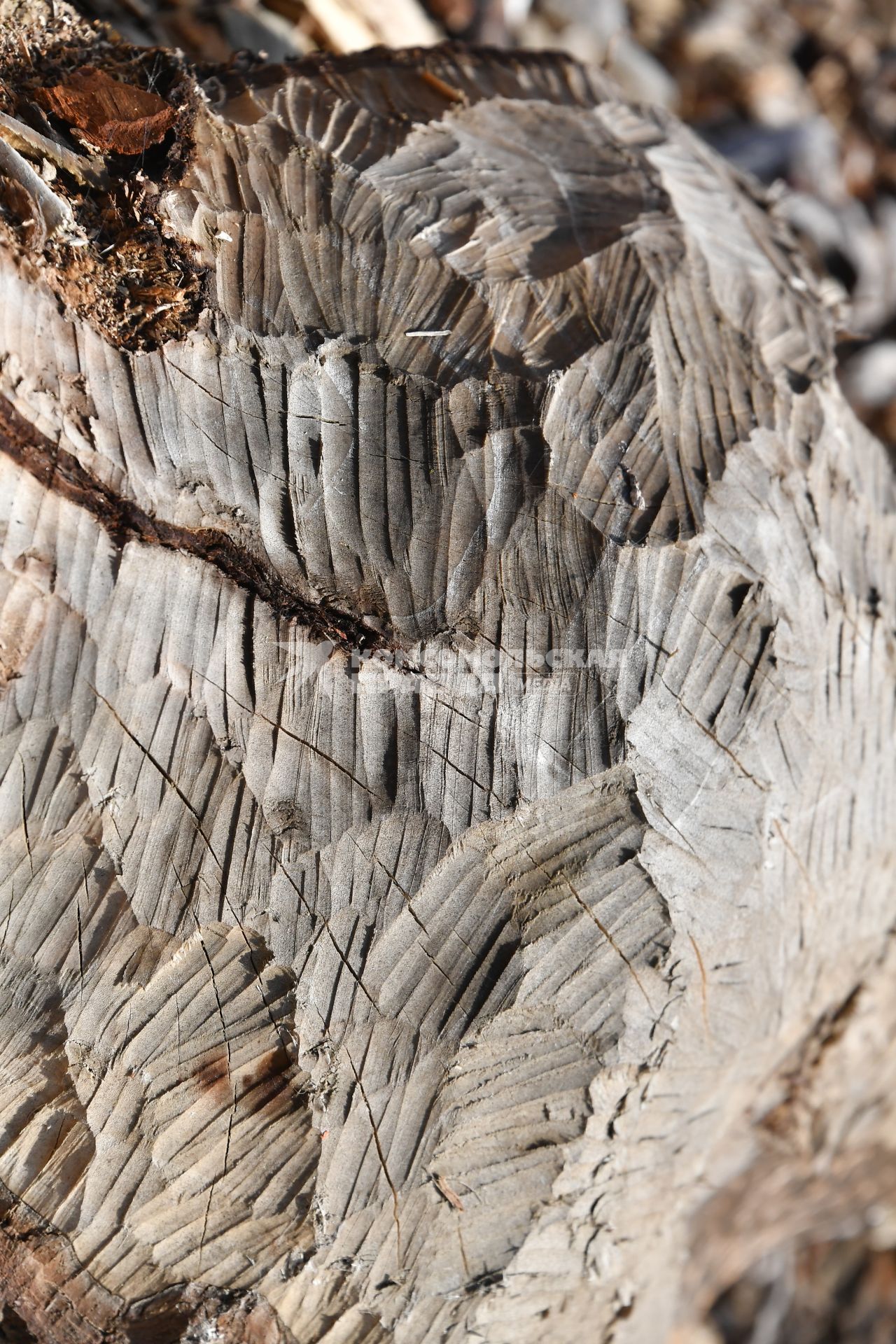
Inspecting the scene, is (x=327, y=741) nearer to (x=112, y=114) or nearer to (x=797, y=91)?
(x=112, y=114)

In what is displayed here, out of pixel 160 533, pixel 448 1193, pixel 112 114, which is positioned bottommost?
pixel 448 1193

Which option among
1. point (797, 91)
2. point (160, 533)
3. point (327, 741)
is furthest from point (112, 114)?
point (797, 91)

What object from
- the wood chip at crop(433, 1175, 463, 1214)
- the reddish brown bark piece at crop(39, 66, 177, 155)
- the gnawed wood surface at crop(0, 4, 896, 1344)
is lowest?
the wood chip at crop(433, 1175, 463, 1214)

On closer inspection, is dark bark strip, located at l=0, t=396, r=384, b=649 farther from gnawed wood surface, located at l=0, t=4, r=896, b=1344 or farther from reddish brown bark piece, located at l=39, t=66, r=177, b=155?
reddish brown bark piece, located at l=39, t=66, r=177, b=155

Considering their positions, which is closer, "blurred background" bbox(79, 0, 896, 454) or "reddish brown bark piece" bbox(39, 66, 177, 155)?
"reddish brown bark piece" bbox(39, 66, 177, 155)

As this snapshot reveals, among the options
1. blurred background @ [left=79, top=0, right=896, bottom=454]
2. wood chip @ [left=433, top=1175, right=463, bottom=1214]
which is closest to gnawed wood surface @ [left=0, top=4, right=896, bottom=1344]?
wood chip @ [left=433, top=1175, right=463, bottom=1214]

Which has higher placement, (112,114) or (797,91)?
(797,91)

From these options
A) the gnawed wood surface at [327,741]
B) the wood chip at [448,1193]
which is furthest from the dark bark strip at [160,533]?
the wood chip at [448,1193]
